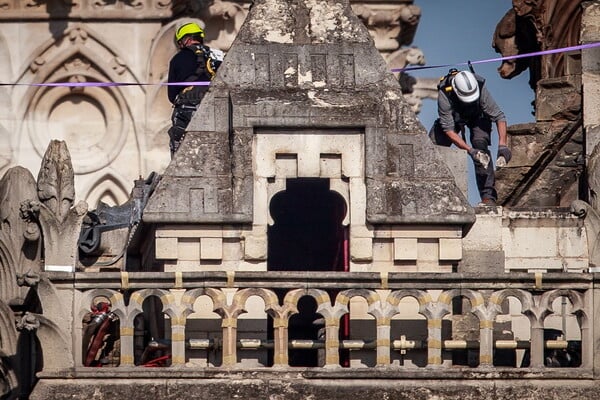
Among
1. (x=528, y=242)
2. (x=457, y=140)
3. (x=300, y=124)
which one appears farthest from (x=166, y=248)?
(x=457, y=140)

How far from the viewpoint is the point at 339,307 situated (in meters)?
43.2

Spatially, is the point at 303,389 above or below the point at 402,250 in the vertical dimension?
below

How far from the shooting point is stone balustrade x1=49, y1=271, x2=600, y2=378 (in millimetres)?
43156

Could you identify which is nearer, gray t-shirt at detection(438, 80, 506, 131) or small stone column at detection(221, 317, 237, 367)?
small stone column at detection(221, 317, 237, 367)

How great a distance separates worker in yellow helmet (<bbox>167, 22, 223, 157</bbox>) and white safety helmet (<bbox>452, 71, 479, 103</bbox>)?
2609mm

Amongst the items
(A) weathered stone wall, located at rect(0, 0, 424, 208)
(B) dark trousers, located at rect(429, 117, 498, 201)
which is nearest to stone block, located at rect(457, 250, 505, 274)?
(B) dark trousers, located at rect(429, 117, 498, 201)

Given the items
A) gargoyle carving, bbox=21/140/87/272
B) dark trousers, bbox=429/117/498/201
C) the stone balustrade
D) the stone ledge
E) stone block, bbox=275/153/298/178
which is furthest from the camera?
dark trousers, bbox=429/117/498/201

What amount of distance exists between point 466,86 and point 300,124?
4.61 meters

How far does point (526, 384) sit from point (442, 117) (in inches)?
224

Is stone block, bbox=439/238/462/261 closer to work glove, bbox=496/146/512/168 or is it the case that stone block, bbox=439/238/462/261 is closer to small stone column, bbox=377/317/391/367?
small stone column, bbox=377/317/391/367

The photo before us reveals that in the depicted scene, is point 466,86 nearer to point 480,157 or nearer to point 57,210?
point 480,157

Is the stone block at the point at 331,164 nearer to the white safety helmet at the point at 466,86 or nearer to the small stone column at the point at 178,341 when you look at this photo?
the small stone column at the point at 178,341

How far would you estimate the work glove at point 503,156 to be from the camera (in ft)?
161

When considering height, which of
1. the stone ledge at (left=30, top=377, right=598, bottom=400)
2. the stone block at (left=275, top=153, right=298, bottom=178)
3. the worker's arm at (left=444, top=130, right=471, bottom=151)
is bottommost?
the stone ledge at (left=30, top=377, right=598, bottom=400)
